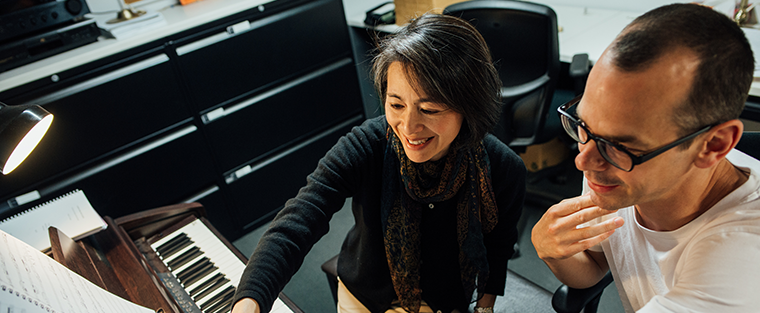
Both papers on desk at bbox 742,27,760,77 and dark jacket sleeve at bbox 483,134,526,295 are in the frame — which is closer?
dark jacket sleeve at bbox 483,134,526,295

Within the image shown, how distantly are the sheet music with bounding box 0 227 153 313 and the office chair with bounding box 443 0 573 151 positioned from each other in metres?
1.30

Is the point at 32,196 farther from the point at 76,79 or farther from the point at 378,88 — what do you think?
the point at 378,88

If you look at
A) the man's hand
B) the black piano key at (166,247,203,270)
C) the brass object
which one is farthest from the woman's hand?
the brass object

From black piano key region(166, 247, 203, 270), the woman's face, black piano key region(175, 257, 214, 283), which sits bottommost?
black piano key region(175, 257, 214, 283)

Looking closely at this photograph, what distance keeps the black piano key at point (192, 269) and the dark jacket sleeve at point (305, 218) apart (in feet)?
1.07

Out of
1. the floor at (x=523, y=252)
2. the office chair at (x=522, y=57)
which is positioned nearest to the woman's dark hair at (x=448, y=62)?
the office chair at (x=522, y=57)

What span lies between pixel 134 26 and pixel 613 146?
179 cm

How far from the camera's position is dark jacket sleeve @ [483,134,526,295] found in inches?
46.9

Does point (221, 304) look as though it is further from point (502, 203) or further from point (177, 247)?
point (502, 203)

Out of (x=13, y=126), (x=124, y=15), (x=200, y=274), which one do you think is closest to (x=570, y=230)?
(x=200, y=274)

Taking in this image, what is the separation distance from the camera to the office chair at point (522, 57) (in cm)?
171

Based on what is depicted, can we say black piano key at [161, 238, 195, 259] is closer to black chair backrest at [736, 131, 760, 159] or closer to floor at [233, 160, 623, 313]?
floor at [233, 160, 623, 313]

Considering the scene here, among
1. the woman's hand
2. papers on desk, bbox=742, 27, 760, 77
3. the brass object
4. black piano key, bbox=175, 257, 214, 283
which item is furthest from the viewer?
the brass object

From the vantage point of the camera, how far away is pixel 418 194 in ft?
3.87
